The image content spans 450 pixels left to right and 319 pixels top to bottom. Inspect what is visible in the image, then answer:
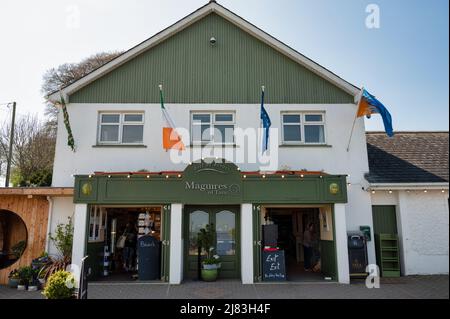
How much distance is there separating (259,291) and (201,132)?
6083 millimetres

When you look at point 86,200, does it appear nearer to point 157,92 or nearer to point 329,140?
point 157,92

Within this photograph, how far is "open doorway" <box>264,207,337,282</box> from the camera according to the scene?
11.8 meters

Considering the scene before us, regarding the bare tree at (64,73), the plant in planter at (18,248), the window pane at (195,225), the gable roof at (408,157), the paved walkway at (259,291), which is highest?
the bare tree at (64,73)

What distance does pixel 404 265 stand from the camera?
1247 cm

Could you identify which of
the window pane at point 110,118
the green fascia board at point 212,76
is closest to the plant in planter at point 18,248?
Answer: the window pane at point 110,118

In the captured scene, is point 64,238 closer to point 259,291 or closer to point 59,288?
point 59,288

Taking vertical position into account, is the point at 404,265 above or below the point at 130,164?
below

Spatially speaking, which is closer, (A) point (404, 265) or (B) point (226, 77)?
(A) point (404, 265)

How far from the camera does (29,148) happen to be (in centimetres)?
2686

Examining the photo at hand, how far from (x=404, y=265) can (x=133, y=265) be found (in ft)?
31.2

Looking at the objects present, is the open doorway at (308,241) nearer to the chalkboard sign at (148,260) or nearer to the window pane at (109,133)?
the chalkboard sign at (148,260)

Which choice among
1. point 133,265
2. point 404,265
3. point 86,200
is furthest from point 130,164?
point 404,265

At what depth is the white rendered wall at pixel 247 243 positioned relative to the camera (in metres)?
11.0

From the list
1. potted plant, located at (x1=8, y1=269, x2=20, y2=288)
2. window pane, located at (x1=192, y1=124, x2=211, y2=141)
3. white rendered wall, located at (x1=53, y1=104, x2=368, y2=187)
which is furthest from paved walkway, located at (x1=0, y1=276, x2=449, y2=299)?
window pane, located at (x1=192, y1=124, x2=211, y2=141)
